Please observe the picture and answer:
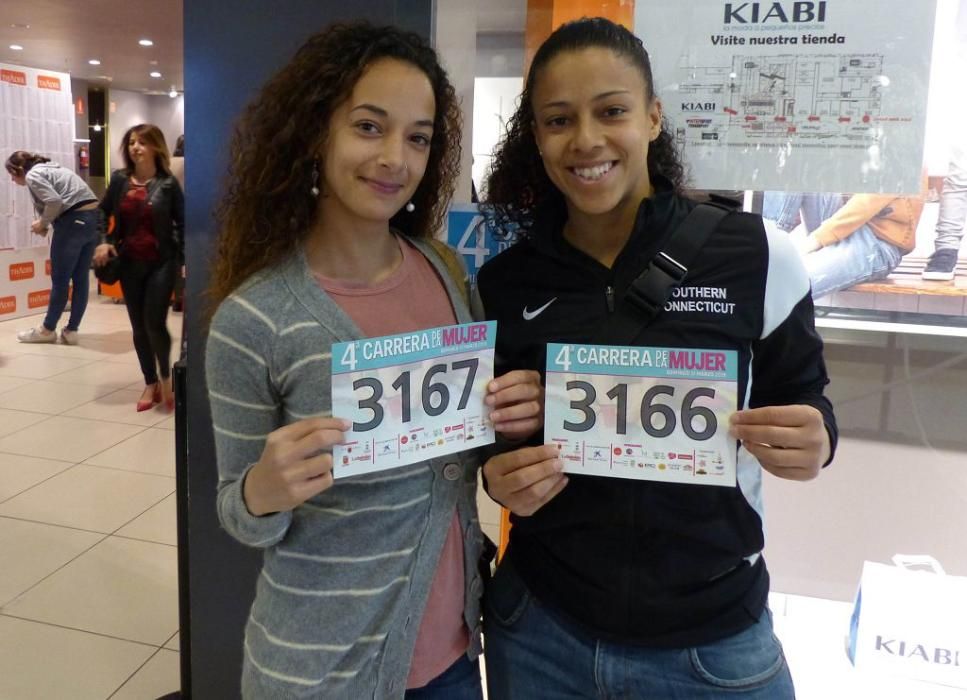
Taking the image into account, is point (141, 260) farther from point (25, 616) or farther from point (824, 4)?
point (824, 4)

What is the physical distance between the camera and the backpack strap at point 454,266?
1373mm

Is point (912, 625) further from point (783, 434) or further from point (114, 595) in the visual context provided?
point (114, 595)

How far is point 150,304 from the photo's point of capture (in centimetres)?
523

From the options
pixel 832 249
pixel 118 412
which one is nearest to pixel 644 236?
pixel 832 249

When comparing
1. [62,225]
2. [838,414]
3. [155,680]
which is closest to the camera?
[838,414]

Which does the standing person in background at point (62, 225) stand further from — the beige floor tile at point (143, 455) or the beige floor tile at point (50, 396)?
the beige floor tile at point (143, 455)

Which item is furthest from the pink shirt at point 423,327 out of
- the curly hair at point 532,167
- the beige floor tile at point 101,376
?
the beige floor tile at point 101,376

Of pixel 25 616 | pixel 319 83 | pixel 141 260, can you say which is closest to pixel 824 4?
pixel 319 83

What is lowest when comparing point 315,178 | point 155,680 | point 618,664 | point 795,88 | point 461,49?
point 155,680

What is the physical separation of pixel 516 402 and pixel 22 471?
13.0 feet

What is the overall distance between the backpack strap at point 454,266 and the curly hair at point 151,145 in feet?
13.7

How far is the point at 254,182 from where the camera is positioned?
4.30ft

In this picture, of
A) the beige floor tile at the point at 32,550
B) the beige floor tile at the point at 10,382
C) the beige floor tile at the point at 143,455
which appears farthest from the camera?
the beige floor tile at the point at 10,382

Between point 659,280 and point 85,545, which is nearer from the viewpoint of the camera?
point 659,280
